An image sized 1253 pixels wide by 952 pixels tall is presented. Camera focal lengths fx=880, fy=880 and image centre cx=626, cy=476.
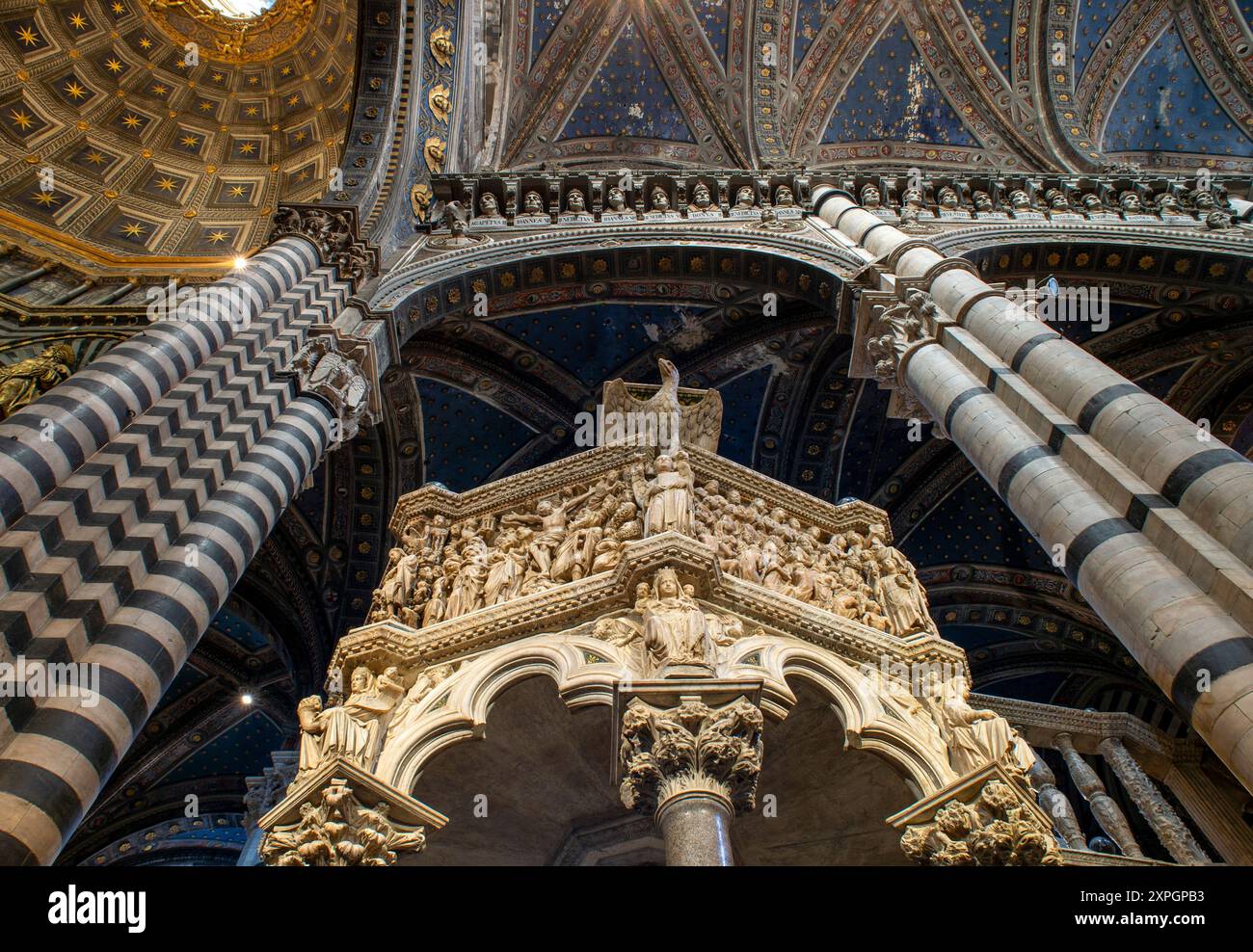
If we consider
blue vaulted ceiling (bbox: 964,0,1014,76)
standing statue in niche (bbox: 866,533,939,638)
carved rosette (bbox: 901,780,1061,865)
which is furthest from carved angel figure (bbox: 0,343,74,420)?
blue vaulted ceiling (bbox: 964,0,1014,76)

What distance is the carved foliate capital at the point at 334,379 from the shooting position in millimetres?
7184

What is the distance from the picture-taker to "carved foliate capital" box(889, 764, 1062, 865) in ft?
13.5

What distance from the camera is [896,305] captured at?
7871mm

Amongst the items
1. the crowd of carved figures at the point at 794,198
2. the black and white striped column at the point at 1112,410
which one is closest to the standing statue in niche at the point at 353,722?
the black and white striped column at the point at 1112,410

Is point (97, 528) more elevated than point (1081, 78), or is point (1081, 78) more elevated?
point (1081, 78)

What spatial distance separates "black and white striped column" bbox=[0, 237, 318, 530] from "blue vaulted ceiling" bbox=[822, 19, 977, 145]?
11.8 m

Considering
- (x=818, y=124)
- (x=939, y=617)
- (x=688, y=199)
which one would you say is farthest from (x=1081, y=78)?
(x=939, y=617)

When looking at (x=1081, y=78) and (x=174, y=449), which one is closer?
(x=174, y=449)

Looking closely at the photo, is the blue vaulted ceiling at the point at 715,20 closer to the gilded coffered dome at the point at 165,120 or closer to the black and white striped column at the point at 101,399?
the gilded coffered dome at the point at 165,120
